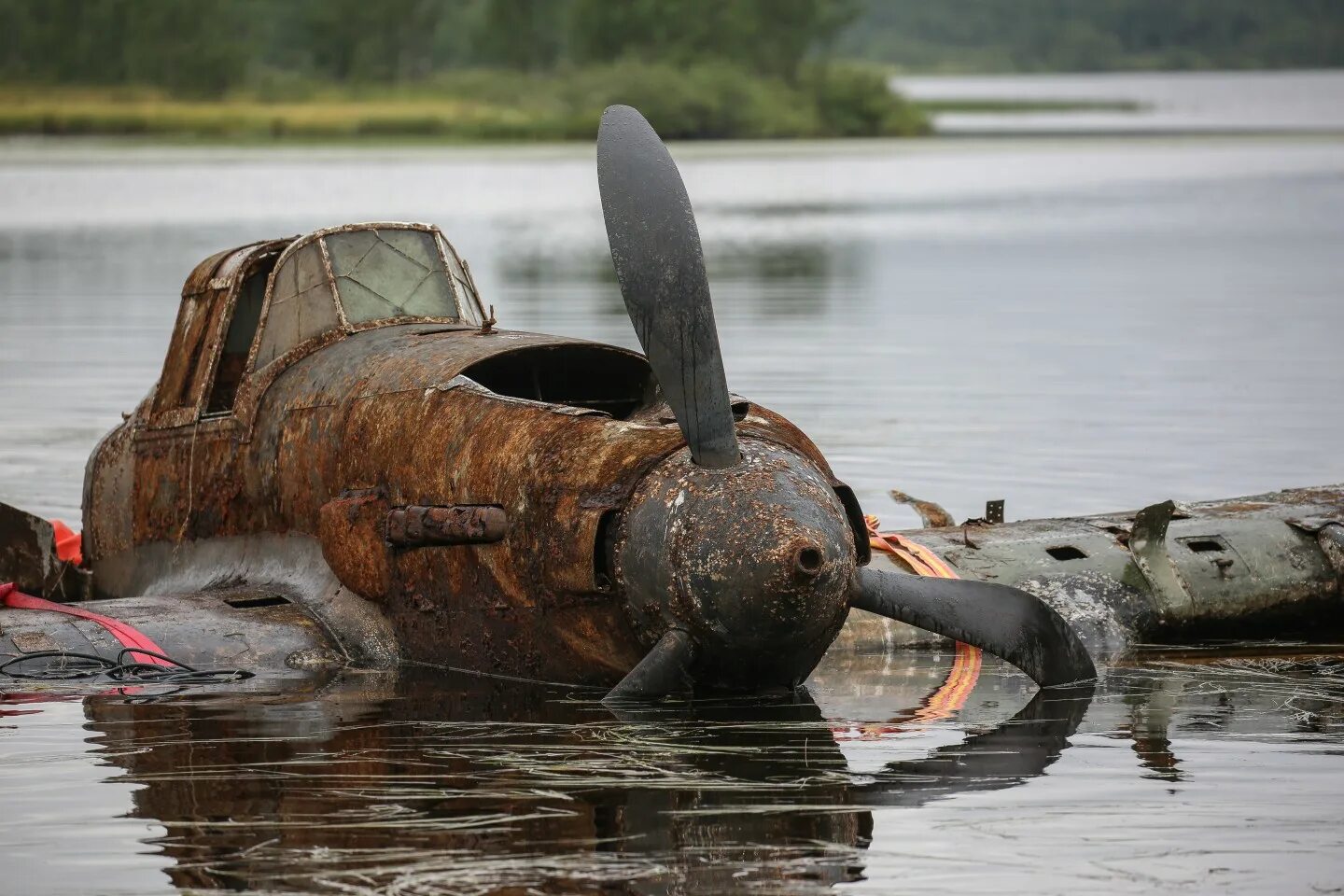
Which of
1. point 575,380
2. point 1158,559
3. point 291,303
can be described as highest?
point 291,303

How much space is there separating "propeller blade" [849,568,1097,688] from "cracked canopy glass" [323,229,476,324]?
3.44 metres

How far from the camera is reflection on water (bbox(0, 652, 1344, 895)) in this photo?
7570 millimetres

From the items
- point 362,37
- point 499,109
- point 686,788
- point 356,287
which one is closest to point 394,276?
point 356,287

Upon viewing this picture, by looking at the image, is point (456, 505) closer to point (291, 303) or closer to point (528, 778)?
point (528, 778)

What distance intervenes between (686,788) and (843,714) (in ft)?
6.17

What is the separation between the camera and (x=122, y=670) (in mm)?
11141

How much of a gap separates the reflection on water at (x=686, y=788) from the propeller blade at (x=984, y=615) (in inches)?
8.2

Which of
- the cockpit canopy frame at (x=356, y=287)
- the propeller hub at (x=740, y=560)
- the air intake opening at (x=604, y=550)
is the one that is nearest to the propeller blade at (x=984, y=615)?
the propeller hub at (x=740, y=560)

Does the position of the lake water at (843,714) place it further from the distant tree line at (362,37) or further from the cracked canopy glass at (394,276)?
the distant tree line at (362,37)

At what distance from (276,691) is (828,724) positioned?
9.10 ft

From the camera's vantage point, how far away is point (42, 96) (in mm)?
134750

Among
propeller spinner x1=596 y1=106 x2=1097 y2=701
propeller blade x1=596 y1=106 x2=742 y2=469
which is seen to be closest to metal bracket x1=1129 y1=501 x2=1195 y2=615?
propeller spinner x1=596 y1=106 x2=1097 y2=701

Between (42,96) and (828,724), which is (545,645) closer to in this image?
(828,724)

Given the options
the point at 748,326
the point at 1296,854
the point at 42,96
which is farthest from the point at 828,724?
the point at 42,96
